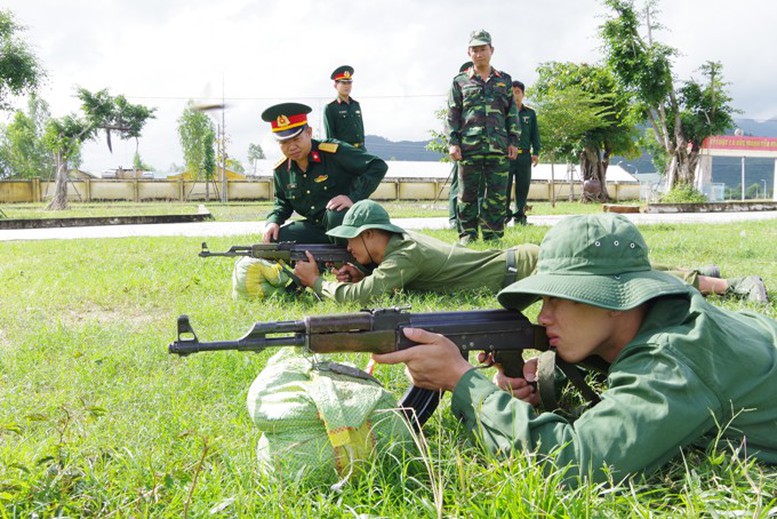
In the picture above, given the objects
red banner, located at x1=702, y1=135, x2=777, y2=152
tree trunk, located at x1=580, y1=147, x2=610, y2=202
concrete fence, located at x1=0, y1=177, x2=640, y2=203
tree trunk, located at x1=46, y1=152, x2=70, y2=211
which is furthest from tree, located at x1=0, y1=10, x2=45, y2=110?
red banner, located at x1=702, y1=135, x2=777, y2=152

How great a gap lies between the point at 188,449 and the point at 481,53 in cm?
702

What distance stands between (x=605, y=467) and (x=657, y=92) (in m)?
25.7

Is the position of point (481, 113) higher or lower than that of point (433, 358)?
higher

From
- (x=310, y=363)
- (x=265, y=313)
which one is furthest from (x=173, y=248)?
(x=310, y=363)

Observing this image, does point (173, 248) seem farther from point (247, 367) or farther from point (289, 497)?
point (289, 497)

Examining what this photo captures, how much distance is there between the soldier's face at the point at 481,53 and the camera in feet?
26.9

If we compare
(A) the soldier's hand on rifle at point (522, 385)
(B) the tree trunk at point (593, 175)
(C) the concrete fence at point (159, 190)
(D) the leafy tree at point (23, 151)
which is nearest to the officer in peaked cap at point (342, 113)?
(A) the soldier's hand on rifle at point (522, 385)

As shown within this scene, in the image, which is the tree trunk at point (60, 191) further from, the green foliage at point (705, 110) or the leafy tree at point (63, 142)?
the green foliage at point (705, 110)

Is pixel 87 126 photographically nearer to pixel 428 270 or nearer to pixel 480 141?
pixel 480 141

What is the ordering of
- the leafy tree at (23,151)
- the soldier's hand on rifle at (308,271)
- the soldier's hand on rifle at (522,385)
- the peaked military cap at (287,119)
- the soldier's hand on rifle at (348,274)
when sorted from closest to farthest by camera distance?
the soldier's hand on rifle at (522,385) → the soldier's hand on rifle at (308,271) → the soldier's hand on rifle at (348,274) → the peaked military cap at (287,119) → the leafy tree at (23,151)

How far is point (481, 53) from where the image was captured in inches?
324

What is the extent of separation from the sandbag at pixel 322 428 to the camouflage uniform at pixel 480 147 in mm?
6199

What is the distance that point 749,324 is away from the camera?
7.21 ft

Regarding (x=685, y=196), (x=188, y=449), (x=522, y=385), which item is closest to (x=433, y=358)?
(x=522, y=385)
